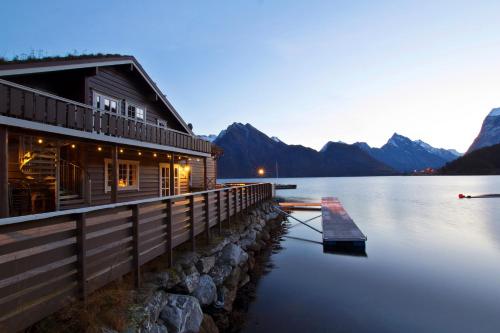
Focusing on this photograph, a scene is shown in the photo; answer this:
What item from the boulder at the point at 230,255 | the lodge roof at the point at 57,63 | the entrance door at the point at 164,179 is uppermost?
the lodge roof at the point at 57,63

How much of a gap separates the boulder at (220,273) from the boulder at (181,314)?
2644 mm

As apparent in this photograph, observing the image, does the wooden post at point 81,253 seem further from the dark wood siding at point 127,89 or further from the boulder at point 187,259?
the dark wood siding at point 127,89

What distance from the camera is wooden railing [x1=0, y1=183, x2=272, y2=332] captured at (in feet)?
13.2

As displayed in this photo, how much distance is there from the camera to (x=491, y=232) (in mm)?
26906

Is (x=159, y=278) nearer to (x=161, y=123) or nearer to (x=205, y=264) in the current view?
(x=205, y=264)

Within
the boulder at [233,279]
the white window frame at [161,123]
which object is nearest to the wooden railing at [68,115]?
the white window frame at [161,123]

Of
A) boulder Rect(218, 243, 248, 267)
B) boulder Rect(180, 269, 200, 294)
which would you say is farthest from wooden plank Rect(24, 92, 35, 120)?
boulder Rect(218, 243, 248, 267)

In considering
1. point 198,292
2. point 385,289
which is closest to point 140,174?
point 198,292

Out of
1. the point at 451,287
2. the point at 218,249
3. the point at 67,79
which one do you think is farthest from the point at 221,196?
the point at 451,287

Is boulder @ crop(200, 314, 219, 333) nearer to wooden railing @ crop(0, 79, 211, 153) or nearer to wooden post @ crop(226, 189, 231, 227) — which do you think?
wooden post @ crop(226, 189, 231, 227)

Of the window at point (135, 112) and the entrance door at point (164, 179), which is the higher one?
the window at point (135, 112)

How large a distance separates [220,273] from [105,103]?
10895 mm

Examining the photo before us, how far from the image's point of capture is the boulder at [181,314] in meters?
6.35

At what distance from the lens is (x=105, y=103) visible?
15.4 m
